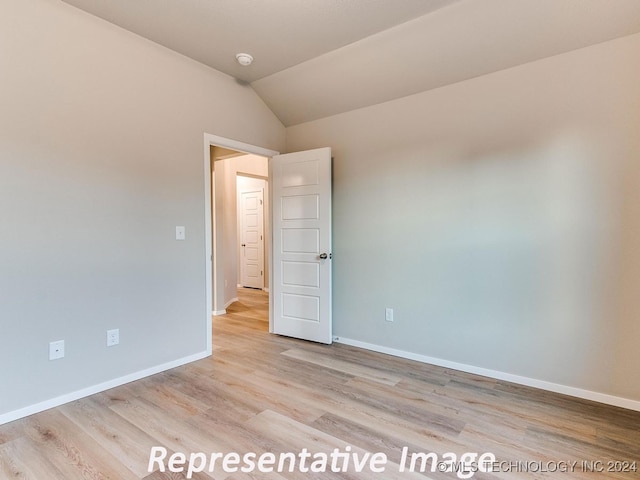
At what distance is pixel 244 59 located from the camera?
116 inches

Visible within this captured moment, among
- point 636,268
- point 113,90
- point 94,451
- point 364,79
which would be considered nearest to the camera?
point 94,451

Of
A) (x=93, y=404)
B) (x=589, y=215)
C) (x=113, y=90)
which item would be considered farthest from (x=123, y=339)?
(x=589, y=215)

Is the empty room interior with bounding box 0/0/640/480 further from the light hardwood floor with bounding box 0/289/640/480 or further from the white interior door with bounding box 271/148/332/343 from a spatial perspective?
the white interior door with bounding box 271/148/332/343

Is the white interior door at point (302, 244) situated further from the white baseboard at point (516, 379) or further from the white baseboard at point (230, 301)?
the white baseboard at point (230, 301)

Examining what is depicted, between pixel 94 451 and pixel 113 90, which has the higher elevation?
pixel 113 90

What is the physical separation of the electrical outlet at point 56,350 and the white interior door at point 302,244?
6.61 feet

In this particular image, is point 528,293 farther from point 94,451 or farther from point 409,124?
point 94,451

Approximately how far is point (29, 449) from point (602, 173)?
3.84 metres

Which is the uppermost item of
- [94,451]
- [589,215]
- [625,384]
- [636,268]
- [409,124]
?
[409,124]

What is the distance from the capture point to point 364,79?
307 cm

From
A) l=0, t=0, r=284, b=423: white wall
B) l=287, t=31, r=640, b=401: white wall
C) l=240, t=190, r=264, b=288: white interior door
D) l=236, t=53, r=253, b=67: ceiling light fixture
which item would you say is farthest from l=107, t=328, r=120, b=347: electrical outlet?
l=240, t=190, r=264, b=288: white interior door

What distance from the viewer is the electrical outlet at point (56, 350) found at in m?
2.27

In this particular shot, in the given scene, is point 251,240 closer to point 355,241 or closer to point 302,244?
point 302,244

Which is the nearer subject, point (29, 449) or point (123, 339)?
point (29, 449)
